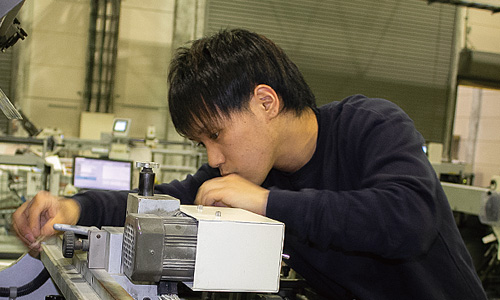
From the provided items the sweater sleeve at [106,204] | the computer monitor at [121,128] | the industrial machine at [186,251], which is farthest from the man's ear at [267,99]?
the computer monitor at [121,128]

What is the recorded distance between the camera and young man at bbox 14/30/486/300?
790mm

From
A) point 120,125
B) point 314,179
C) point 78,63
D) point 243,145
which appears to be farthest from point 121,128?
point 243,145

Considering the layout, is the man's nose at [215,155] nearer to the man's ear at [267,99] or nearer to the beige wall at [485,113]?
the man's ear at [267,99]

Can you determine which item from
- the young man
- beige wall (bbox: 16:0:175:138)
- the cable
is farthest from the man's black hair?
beige wall (bbox: 16:0:175:138)

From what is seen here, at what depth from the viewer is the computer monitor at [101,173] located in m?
4.38

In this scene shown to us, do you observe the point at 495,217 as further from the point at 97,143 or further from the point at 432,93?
the point at 432,93

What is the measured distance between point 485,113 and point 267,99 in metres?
9.15

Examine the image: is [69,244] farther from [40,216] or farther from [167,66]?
[167,66]

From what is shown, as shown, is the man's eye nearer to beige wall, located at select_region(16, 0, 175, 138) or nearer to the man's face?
the man's face

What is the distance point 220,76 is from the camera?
36.4 inches

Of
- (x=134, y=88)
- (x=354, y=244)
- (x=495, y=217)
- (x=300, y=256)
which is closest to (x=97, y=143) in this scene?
(x=134, y=88)

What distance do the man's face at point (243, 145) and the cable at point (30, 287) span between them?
0.45 meters

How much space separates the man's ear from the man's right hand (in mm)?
440

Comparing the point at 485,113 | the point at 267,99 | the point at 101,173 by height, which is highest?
the point at 485,113
